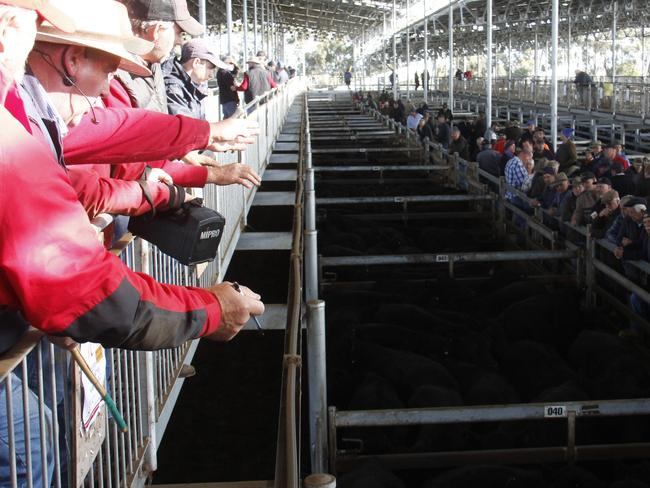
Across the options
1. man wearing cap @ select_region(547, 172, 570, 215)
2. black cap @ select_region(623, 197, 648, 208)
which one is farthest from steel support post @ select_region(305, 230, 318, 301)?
man wearing cap @ select_region(547, 172, 570, 215)

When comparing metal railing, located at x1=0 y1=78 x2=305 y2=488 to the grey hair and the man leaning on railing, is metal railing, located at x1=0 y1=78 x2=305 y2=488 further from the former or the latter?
the grey hair

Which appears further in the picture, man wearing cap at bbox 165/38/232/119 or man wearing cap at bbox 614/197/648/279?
man wearing cap at bbox 614/197/648/279


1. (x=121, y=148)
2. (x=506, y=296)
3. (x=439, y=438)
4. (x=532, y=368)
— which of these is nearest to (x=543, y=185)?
(x=506, y=296)

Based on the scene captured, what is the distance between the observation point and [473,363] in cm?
775

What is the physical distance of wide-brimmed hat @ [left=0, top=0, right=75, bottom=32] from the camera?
229cm

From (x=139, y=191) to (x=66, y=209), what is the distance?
1631 mm

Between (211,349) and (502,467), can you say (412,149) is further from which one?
(502,467)

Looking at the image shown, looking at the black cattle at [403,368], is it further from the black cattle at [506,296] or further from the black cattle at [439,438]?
the black cattle at [506,296]

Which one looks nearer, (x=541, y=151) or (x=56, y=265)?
(x=56, y=265)

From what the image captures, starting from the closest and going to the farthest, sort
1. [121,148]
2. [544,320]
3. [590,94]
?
1. [121,148]
2. [544,320]
3. [590,94]

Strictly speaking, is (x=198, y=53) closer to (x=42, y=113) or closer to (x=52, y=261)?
(x=42, y=113)

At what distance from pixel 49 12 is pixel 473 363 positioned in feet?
19.4

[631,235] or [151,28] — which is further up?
[151,28]

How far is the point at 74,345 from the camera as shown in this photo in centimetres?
257
